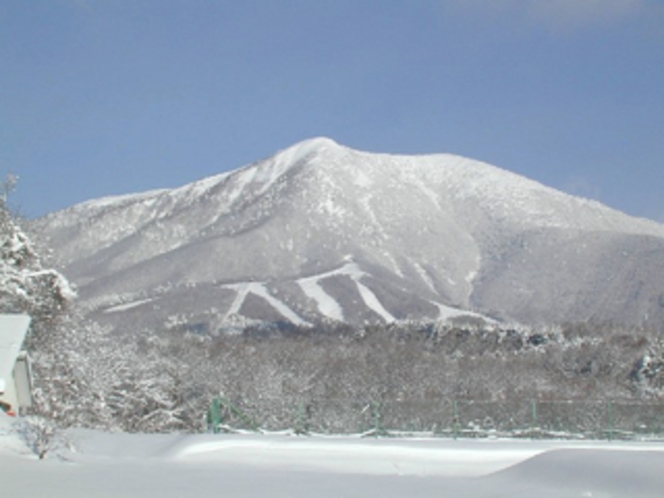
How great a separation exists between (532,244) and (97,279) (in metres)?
70.1

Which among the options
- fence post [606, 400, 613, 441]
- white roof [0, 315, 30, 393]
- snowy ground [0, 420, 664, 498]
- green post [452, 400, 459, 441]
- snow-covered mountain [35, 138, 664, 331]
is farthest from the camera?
snow-covered mountain [35, 138, 664, 331]

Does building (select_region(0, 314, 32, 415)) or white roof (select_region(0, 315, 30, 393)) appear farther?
building (select_region(0, 314, 32, 415))

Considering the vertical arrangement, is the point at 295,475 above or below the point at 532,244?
below

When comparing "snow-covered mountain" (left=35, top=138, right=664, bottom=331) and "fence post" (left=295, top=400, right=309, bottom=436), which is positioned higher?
"snow-covered mountain" (left=35, top=138, right=664, bottom=331)

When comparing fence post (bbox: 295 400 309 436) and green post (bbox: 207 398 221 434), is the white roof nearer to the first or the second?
green post (bbox: 207 398 221 434)

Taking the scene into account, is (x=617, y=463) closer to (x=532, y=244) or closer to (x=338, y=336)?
(x=338, y=336)

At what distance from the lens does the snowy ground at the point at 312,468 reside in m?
11.1

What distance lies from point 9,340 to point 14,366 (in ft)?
4.34

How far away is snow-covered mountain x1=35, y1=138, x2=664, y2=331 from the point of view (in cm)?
10694

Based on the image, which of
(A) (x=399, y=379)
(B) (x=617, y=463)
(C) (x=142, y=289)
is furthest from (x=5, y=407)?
(C) (x=142, y=289)

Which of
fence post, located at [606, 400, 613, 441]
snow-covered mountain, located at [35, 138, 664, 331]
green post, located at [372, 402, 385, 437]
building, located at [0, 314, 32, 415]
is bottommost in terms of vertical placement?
fence post, located at [606, 400, 613, 441]

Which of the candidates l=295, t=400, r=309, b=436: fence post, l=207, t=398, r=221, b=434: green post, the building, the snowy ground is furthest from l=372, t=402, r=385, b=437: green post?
the building

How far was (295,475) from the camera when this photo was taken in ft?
43.0

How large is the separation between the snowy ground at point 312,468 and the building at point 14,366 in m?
1.63
